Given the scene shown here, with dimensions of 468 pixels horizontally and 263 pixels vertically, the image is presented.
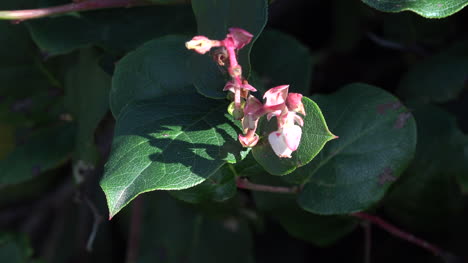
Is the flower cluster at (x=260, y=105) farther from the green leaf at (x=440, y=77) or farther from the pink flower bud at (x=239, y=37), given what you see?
the green leaf at (x=440, y=77)

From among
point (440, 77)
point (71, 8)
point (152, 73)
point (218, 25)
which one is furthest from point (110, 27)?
point (440, 77)

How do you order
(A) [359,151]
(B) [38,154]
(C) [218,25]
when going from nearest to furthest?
(C) [218,25]
(A) [359,151]
(B) [38,154]

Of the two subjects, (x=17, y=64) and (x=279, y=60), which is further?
(x=17, y=64)

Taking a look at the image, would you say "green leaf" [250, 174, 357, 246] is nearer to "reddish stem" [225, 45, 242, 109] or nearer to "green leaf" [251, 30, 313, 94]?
"green leaf" [251, 30, 313, 94]

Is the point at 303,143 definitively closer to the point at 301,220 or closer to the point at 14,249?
the point at 301,220

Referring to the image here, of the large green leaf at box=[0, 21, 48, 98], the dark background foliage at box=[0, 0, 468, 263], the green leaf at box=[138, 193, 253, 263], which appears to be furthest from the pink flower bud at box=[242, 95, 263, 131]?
the large green leaf at box=[0, 21, 48, 98]

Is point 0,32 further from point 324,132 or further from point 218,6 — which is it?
point 324,132

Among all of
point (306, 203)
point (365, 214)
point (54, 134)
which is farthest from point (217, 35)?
point (54, 134)
